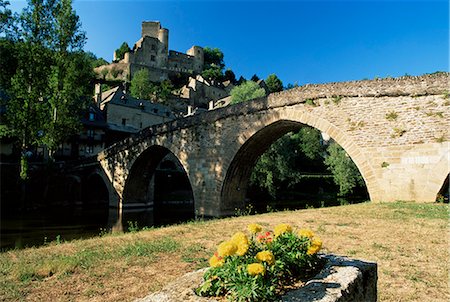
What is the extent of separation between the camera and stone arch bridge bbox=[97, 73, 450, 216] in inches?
421

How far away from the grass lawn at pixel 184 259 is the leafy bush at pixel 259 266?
1.62 m

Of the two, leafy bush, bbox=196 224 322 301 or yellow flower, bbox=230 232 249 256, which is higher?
yellow flower, bbox=230 232 249 256

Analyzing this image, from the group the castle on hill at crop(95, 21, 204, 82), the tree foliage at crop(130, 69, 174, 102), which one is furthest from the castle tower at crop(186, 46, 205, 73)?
the tree foliage at crop(130, 69, 174, 102)

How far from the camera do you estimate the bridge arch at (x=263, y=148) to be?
12227mm

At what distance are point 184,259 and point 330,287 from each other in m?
3.47

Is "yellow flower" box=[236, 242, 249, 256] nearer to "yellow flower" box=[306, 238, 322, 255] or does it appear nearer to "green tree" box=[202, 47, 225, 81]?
"yellow flower" box=[306, 238, 322, 255]

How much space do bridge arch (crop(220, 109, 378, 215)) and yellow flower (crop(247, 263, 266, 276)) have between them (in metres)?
10.8

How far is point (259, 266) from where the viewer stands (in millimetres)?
2166

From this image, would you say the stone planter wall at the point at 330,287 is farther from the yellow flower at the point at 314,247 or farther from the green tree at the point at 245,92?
the green tree at the point at 245,92

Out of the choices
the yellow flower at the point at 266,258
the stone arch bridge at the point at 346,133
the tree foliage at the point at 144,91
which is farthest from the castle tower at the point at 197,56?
the yellow flower at the point at 266,258

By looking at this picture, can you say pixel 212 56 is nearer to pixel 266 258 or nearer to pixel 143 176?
pixel 143 176

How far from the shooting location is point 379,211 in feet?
28.8

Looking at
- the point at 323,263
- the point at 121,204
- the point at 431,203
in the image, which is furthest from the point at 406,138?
the point at 121,204

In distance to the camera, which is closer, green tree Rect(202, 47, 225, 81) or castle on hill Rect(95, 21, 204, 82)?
castle on hill Rect(95, 21, 204, 82)
